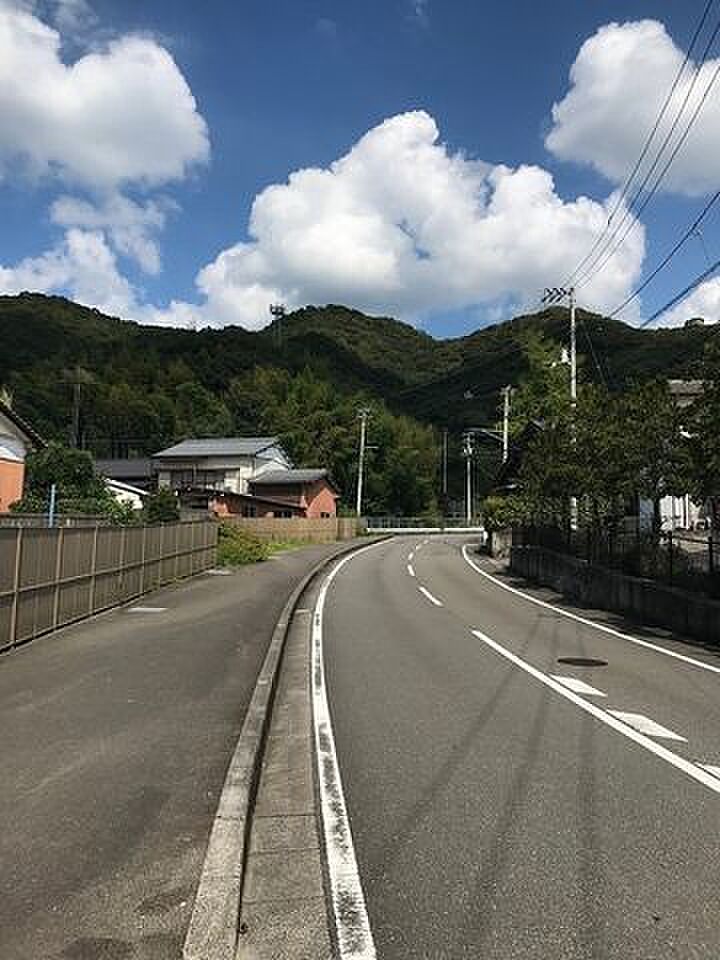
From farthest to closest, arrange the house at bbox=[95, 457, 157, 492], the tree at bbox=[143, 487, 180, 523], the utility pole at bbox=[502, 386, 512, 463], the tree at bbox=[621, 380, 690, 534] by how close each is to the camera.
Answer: the house at bbox=[95, 457, 157, 492] < the utility pole at bbox=[502, 386, 512, 463] < the tree at bbox=[143, 487, 180, 523] < the tree at bbox=[621, 380, 690, 534]

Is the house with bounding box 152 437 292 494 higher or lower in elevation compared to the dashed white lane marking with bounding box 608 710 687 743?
higher

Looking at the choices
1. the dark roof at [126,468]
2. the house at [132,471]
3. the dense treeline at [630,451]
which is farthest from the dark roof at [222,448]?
the dense treeline at [630,451]

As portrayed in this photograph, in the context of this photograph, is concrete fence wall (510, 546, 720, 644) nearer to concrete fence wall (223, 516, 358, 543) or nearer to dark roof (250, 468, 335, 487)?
concrete fence wall (223, 516, 358, 543)

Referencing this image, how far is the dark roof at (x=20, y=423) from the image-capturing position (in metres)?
33.1

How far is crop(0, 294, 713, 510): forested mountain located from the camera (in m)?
85.2

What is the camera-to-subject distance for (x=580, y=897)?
3980 millimetres

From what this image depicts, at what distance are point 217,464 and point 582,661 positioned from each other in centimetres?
6285

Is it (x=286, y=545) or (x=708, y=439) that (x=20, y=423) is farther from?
(x=708, y=439)

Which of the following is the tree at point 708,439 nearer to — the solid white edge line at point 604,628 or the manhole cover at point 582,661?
the solid white edge line at point 604,628

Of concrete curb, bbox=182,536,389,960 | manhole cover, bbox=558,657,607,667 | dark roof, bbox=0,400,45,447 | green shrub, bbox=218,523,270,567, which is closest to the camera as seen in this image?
concrete curb, bbox=182,536,389,960

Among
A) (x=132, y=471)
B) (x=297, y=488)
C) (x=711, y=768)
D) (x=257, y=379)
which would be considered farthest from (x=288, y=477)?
(x=711, y=768)

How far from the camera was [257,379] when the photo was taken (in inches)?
3898

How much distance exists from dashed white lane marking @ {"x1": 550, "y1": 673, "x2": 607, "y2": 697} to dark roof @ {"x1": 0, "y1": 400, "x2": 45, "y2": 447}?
28.4m

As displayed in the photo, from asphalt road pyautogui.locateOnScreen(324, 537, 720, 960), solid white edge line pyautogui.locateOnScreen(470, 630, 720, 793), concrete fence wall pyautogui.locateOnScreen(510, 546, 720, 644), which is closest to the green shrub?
concrete fence wall pyautogui.locateOnScreen(510, 546, 720, 644)
